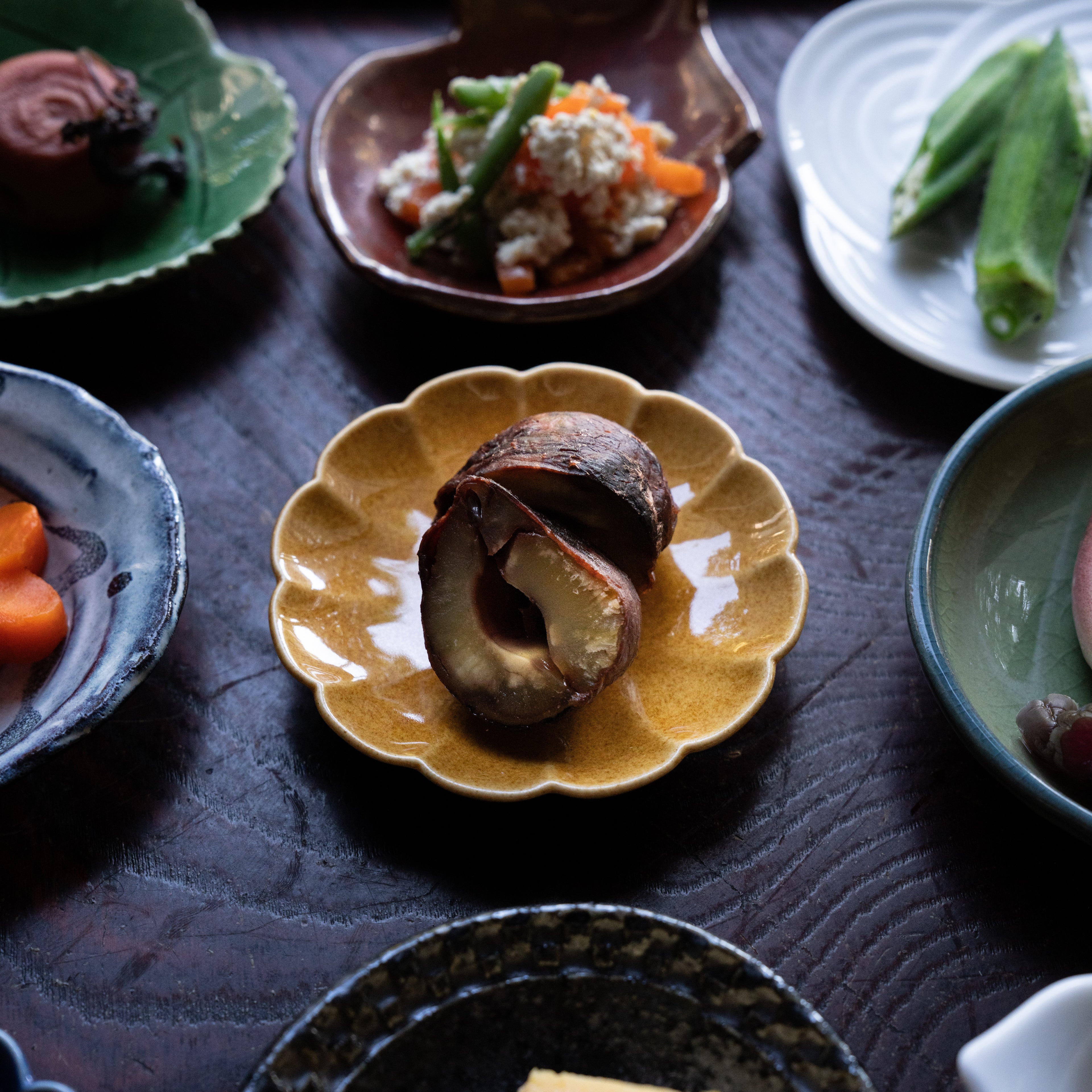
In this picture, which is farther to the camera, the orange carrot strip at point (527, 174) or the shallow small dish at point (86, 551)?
the orange carrot strip at point (527, 174)

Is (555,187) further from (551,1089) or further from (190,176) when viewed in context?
(551,1089)

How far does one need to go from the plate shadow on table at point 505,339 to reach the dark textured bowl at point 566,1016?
0.93 m

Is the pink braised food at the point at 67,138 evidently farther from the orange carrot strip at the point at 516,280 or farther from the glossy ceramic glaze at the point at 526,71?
the orange carrot strip at the point at 516,280

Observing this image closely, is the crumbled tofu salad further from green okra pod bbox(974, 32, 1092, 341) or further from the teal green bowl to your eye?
the teal green bowl

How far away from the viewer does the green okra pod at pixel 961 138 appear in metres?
1.81

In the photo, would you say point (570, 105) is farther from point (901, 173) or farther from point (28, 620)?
point (28, 620)

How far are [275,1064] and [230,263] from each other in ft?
4.54

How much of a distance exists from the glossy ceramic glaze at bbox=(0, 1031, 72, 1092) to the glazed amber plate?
418 millimetres

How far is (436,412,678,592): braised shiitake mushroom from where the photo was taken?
1196 mm

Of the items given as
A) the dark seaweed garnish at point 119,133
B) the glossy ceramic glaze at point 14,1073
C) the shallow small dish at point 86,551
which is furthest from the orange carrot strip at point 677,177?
the glossy ceramic glaze at point 14,1073

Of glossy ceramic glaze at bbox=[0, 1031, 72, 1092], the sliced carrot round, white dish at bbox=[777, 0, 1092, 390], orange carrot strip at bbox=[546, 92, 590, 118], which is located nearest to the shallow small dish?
the sliced carrot round

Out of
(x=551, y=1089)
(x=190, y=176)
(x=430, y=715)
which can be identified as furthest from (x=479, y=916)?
(x=190, y=176)

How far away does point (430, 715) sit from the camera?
1216 millimetres

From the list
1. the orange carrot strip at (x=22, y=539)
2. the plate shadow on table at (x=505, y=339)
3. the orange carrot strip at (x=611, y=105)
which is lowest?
the plate shadow on table at (x=505, y=339)
